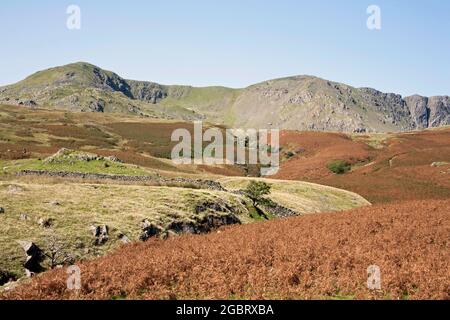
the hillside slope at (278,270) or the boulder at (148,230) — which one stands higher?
the hillside slope at (278,270)

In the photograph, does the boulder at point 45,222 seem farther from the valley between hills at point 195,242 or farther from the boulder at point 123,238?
the boulder at point 123,238

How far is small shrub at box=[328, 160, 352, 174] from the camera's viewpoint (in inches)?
3541

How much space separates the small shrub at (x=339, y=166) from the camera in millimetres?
89938

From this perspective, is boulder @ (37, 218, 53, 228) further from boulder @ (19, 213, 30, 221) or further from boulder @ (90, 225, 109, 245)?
boulder @ (90, 225, 109, 245)

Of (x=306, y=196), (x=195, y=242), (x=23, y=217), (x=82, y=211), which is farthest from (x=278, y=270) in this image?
(x=306, y=196)

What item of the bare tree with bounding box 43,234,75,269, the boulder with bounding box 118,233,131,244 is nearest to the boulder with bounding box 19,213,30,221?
the bare tree with bounding box 43,234,75,269

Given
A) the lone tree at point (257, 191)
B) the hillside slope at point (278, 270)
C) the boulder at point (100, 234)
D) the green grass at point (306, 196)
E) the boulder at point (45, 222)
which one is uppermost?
the hillside slope at point (278, 270)

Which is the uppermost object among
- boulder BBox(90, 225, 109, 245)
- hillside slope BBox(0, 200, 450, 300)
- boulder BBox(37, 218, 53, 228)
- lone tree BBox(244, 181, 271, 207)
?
hillside slope BBox(0, 200, 450, 300)

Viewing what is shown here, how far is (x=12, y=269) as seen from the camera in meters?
18.2

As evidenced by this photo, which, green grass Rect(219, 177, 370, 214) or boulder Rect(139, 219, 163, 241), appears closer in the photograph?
boulder Rect(139, 219, 163, 241)

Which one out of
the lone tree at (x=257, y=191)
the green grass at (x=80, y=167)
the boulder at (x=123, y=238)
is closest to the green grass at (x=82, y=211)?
the boulder at (x=123, y=238)

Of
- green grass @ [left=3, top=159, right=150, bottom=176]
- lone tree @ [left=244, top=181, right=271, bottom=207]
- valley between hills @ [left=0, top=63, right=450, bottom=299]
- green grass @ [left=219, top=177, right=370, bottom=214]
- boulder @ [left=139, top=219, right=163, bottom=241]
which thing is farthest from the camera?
green grass @ [left=219, top=177, right=370, bottom=214]

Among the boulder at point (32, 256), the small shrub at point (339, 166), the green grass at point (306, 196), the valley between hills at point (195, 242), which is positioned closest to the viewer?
the valley between hills at point (195, 242)

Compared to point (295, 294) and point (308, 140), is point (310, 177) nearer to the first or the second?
point (308, 140)
